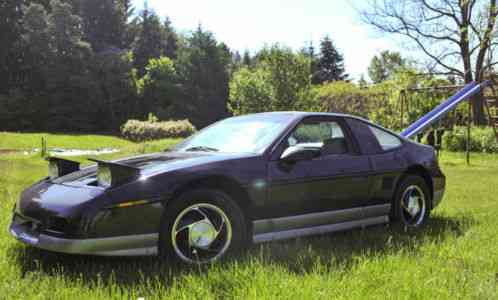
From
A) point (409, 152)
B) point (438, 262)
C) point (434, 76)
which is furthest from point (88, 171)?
point (434, 76)

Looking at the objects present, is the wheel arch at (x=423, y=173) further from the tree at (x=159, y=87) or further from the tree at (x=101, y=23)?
the tree at (x=101, y=23)

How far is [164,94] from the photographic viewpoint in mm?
46500

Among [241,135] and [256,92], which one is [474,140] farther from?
[241,135]

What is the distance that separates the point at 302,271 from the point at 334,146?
1633 mm

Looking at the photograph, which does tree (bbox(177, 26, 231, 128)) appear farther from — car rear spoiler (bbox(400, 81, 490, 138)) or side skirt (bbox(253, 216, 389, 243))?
side skirt (bbox(253, 216, 389, 243))

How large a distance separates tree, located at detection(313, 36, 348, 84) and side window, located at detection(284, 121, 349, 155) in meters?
57.2

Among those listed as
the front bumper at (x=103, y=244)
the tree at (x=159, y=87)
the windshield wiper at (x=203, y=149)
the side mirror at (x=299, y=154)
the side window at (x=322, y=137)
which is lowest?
the front bumper at (x=103, y=244)

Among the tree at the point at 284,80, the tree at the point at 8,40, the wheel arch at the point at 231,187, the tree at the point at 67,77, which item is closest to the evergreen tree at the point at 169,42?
the tree at the point at 67,77

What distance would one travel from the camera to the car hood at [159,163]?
145 inches

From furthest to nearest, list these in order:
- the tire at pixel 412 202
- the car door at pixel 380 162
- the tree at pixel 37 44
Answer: the tree at pixel 37 44
the tire at pixel 412 202
the car door at pixel 380 162

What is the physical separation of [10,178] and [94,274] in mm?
7021

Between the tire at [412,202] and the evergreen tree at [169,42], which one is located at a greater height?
the evergreen tree at [169,42]

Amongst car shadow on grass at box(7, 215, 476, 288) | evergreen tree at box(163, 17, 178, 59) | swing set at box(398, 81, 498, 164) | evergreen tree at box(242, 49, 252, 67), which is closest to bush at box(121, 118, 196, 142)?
swing set at box(398, 81, 498, 164)

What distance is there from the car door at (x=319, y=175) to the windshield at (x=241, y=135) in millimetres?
164
